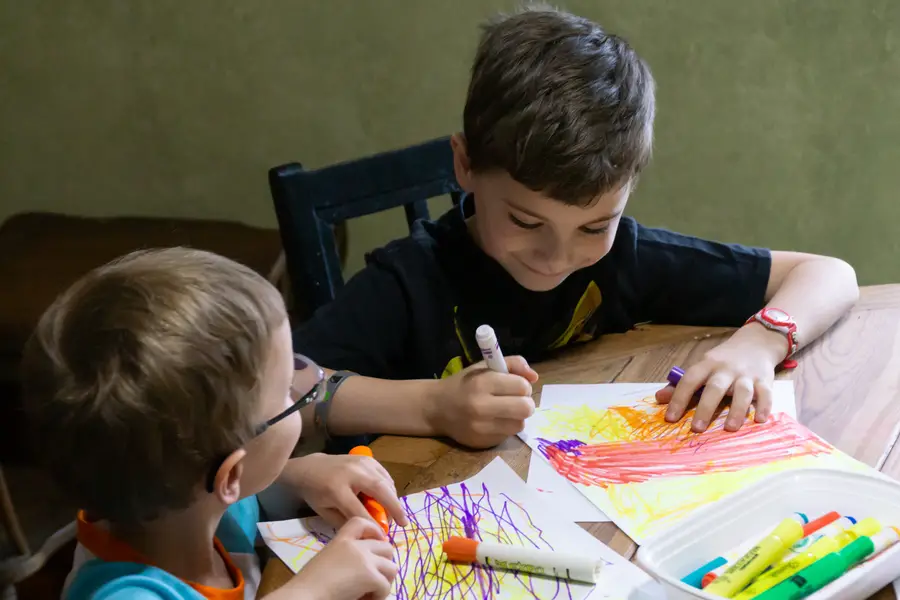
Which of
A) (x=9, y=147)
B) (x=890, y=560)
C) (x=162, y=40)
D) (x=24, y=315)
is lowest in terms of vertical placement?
(x=24, y=315)

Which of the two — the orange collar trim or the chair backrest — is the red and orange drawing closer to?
the orange collar trim

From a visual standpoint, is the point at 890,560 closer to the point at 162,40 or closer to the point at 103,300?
the point at 103,300

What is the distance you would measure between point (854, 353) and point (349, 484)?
2.03 feet

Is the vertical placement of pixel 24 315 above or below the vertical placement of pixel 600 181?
below

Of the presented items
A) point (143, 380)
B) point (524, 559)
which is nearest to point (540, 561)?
point (524, 559)

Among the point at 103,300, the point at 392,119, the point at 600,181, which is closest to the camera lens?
the point at 103,300

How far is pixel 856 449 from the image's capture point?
32.5 inches

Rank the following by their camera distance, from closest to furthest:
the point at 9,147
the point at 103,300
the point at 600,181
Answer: the point at 103,300
the point at 600,181
the point at 9,147

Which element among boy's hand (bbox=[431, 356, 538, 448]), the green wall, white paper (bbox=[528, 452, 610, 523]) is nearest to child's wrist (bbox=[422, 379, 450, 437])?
boy's hand (bbox=[431, 356, 538, 448])

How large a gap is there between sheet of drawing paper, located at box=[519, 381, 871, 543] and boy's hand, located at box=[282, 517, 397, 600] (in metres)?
0.21

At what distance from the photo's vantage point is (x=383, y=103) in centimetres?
194

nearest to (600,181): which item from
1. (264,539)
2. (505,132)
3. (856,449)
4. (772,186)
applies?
(505,132)

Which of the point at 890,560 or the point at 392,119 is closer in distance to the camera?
the point at 890,560

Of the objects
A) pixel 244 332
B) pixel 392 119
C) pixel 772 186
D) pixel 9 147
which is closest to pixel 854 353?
pixel 244 332
